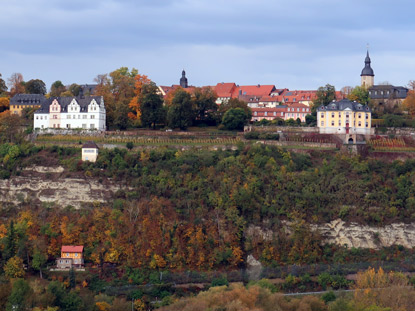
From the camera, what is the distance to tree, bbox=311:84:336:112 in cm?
8950

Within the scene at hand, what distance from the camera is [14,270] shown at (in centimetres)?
6031

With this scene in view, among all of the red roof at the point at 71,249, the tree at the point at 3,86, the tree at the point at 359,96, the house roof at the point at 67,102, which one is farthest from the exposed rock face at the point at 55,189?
the tree at the point at 359,96

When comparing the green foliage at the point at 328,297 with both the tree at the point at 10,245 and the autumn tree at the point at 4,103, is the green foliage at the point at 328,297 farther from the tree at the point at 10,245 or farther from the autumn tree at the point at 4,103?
the autumn tree at the point at 4,103

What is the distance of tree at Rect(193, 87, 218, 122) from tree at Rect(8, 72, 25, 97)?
21950 mm

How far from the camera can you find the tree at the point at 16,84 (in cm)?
9806

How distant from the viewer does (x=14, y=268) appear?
60.4 metres

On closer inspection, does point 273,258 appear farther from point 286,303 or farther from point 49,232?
point 49,232

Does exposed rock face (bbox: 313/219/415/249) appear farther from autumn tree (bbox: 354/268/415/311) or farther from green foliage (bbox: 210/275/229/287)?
A: green foliage (bbox: 210/275/229/287)

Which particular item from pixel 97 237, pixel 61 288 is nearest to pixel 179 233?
pixel 97 237

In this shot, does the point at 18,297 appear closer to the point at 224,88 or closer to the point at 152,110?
the point at 152,110

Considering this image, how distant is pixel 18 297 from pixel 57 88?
52512 mm

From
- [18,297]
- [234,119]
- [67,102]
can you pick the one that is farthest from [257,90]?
[18,297]

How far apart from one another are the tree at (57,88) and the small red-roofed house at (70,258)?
126ft

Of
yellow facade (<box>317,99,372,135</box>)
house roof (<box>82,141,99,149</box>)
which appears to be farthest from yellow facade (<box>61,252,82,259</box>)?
yellow facade (<box>317,99,372,135</box>)
